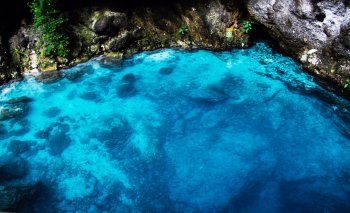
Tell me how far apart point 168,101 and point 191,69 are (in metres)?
1.52

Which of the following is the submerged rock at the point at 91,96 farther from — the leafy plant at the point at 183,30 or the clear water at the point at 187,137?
the leafy plant at the point at 183,30

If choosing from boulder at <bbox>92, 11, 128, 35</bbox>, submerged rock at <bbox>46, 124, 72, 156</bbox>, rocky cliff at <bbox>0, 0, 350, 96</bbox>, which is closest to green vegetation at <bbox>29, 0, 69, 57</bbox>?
rocky cliff at <bbox>0, 0, 350, 96</bbox>

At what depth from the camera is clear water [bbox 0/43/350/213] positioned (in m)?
5.62

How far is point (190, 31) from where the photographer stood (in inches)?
380

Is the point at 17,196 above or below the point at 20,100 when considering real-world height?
below

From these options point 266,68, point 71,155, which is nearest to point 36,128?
point 71,155

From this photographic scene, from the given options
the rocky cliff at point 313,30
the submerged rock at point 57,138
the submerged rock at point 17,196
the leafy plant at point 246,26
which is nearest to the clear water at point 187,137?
the submerged rock at point 57,138

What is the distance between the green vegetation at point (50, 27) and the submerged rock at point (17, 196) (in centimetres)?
428

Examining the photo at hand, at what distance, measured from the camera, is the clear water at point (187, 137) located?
5.62 m

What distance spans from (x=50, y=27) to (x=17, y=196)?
16.0ft

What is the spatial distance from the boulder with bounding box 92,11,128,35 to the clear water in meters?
0.91

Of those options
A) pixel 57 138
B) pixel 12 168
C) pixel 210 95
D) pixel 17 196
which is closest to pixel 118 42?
pixel 210 95

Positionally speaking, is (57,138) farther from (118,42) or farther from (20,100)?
(118,42)

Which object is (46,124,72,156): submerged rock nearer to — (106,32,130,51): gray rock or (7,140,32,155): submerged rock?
(7,140,32,155): submerged rock
